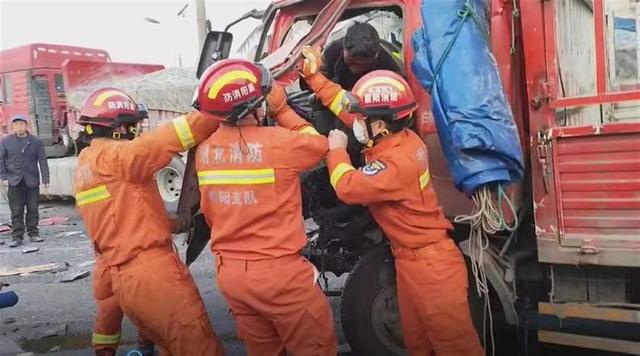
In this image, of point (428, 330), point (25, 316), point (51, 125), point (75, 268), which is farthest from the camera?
point (51, 125)

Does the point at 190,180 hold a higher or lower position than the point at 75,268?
higher

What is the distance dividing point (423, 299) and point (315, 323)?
0.55m

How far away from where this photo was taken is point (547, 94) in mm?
2953

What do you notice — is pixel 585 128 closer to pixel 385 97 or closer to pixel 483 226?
pixel 483 226

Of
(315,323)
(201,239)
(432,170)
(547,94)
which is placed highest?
(547,94)

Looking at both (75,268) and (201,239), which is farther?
(75,268)

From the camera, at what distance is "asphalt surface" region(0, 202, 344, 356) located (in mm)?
4559

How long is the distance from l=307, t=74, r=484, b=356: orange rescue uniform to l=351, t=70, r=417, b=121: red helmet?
0.13 m

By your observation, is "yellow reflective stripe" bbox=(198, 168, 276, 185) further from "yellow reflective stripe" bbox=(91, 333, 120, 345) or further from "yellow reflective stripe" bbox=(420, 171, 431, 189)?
"yellow reflective stripe" bbox=(91, 333, 120, 345)

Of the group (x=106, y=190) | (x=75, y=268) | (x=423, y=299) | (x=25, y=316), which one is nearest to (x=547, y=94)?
(x=423, y=299)

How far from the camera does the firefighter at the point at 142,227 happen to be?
310cm

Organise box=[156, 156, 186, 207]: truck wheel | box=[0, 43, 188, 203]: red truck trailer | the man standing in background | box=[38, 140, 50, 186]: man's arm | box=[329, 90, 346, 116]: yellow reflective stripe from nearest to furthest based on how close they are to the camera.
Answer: box=[329, 90, 346, 116]: yellow reflective stripe
box=[156, 156, 186, 207]: truck wheel
the man standing in background
box=[38, 140, 50, 186]: man's arm
box=[0, 43, 188, 203]: red truck trailer

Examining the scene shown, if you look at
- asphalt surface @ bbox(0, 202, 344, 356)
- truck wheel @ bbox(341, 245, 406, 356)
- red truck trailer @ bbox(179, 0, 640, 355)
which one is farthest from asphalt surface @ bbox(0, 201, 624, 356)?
red truck trailer @ bbox(179, 0, 640, 355)

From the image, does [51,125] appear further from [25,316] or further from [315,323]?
[315,323]
